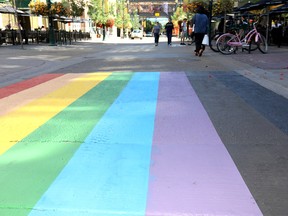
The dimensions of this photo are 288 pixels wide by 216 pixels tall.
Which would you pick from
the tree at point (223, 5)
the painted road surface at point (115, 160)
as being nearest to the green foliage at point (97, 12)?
the tree at point (223, 5)

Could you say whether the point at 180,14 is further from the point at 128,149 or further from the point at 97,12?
the point at 128,149

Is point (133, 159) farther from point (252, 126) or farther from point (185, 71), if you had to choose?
point (185, 71)

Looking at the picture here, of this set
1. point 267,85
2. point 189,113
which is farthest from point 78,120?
point 267,85

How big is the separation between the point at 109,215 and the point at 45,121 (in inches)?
104

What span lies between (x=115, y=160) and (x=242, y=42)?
1168 cm

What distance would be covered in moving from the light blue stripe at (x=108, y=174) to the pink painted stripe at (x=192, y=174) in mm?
120

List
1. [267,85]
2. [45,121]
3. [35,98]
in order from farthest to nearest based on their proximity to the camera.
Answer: [267,85] < [35,98] < [45,121]

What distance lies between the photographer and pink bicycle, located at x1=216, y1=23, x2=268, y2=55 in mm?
13648

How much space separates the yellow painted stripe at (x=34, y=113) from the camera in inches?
165

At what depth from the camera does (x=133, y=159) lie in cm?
342

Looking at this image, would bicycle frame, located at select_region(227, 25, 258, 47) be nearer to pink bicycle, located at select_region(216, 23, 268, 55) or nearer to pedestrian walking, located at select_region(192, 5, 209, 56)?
pink bicycle, located at select_region(216, 23, 268, 55)

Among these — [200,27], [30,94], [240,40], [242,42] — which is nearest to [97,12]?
[200,27]

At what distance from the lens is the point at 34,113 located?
520cm

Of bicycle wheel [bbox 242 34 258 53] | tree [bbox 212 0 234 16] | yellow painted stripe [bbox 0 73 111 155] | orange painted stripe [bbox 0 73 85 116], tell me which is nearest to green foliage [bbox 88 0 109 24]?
tree [bbox 212 0 234 16]
